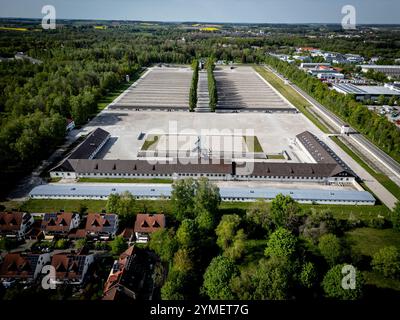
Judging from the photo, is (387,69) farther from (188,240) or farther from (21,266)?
(21,266)

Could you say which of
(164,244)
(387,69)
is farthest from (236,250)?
(387,69)

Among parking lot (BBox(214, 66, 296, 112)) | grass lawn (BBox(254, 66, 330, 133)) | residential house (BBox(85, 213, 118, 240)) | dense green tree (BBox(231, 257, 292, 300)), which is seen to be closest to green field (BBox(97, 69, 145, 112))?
parking lot (BBox(214, 66, 296, 112))

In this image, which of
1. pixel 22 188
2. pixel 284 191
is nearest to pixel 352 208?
pixel 284 191

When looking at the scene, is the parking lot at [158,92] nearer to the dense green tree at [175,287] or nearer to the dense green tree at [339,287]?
the dense green tree at [175,287]

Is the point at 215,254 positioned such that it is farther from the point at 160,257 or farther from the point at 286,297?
the point at 286,297

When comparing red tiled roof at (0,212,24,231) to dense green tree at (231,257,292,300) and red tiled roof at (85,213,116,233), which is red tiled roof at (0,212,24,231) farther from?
dense green tree at (231,257,292,300)

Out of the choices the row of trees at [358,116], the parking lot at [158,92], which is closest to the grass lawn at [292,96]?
the row of trees at [358,116]

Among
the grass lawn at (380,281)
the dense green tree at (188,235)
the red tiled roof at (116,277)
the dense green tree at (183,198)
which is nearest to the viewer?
the red tiled roof at (116,277)
